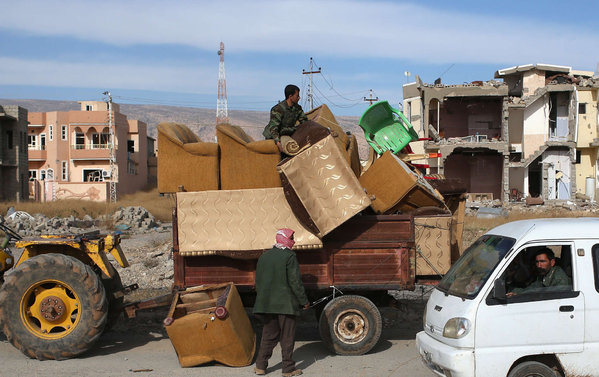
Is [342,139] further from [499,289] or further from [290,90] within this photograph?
[499,289]

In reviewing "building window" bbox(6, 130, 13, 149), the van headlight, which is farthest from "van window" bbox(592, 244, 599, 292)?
"building window" bbox(6, 130, 13, 149)

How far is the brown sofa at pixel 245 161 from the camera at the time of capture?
8031 millimetres

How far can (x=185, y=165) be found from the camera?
7.99 m

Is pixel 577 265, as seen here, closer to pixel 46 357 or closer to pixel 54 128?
pixel 46 357

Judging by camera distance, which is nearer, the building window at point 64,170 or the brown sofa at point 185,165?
the brown sofa at point 185,165

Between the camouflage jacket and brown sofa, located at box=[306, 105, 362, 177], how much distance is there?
0.42m

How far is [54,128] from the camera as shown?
204 ft

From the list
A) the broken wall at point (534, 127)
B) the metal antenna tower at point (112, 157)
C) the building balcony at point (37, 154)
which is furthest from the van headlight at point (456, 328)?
the building balcony at point (37, 154)

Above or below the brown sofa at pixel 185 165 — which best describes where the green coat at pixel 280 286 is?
below

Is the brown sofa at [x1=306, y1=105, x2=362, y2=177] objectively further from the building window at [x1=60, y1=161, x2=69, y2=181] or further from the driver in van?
the building window at [x1=60, y1=161, x2=69, y2=181]

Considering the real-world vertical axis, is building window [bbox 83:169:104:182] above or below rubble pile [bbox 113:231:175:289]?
above

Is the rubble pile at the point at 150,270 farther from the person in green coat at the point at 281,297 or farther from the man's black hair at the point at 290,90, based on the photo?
the person in green coat at the point at 281,297

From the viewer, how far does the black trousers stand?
704cm

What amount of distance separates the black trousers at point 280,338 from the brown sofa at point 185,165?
6.30 ft
